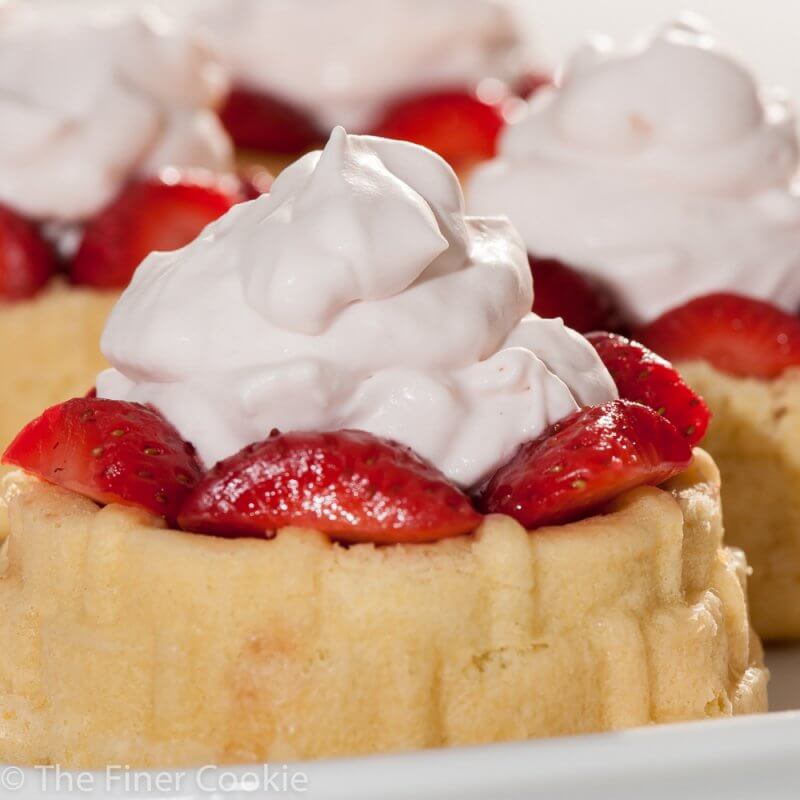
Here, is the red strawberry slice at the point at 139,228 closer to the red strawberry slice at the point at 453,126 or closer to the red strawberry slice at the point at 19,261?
the red strawberry slice at the point at 19,261

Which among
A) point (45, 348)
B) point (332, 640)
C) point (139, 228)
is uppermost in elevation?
point (332, 640)

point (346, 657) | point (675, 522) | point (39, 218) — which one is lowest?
→ point (39, 218)

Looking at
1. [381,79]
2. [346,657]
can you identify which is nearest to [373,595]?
[346,657]

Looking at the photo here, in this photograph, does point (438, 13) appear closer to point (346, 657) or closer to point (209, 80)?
point (209, 80)

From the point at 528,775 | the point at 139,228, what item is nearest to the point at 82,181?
the point at 139,228

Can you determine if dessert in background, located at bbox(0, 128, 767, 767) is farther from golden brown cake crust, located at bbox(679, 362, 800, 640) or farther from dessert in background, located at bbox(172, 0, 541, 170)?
dessert in background, located at bbox(172, 0, 541, 170)

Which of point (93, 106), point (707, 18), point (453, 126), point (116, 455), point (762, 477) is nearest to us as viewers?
point (116, 455)

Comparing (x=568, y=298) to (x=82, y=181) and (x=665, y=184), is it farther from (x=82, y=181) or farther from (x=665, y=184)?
(x=82, y=181)

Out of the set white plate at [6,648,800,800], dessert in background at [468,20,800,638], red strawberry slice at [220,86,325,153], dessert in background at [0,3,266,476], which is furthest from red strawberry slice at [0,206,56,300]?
white plate at [6,648,800,800]
